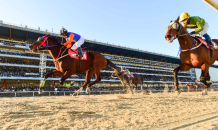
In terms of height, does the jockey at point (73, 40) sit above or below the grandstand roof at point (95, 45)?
below

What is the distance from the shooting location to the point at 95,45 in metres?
33.5

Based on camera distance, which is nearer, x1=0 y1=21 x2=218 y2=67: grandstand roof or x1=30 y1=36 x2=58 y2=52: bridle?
x1=30 y1=36 x2=58 y2=52: bridle

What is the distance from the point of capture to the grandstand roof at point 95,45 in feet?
84.3

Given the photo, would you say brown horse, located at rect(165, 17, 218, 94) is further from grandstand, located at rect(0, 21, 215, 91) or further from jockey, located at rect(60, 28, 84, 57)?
grandstand, located at rect(0, 21, 215, 91)

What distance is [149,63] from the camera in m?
43.9

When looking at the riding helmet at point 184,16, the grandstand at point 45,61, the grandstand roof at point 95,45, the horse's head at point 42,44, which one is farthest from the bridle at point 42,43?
the grandstand roof at point 95,45

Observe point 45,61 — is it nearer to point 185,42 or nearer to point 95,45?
point 95,45

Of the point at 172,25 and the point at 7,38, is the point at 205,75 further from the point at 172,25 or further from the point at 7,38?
the point at 7,38

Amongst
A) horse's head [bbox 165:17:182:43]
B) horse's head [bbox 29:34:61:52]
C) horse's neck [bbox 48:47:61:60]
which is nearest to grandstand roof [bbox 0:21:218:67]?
horse's head [bbox 29:34:61:52]

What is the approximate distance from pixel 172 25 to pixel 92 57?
3776mm

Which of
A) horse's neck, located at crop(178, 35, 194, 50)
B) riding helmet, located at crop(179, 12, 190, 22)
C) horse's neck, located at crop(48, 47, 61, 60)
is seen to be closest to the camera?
horse's neck, located at crop(178, 35, 194, 50)

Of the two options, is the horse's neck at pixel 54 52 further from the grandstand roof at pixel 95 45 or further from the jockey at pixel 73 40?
the grandstand roof at pixel 95 45

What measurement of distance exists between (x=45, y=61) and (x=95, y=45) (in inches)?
482

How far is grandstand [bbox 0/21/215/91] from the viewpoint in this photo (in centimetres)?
2373
